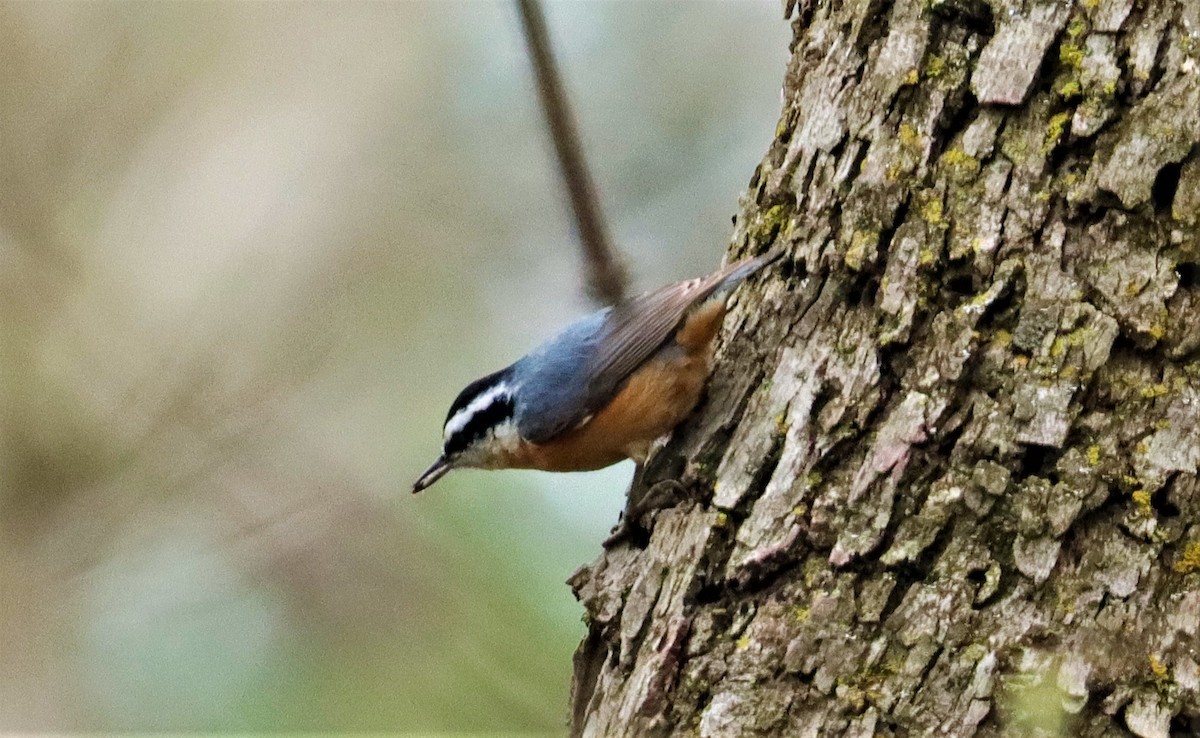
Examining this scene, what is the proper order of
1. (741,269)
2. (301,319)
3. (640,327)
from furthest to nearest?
(301,319) → (640,327) → (741,269)

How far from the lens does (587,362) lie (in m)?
2.83

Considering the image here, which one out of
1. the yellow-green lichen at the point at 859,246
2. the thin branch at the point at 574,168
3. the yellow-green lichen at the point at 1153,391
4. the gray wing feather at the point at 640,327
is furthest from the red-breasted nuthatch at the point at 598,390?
the thin branch at the point at 574,168

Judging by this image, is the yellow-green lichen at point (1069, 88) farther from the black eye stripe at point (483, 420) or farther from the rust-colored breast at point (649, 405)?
the black eye stripe at point (483, 420)

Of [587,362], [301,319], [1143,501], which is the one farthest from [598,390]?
[1143,501]

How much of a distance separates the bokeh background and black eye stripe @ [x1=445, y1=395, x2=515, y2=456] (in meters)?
0.11

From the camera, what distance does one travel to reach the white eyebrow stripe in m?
2.92

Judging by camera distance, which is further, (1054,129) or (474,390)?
(474,390)

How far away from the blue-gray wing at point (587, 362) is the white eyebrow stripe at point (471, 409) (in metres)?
0.07

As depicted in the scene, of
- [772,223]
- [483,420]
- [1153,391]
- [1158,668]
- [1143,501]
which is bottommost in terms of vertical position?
[1158,668]

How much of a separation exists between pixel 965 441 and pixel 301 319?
1850mm

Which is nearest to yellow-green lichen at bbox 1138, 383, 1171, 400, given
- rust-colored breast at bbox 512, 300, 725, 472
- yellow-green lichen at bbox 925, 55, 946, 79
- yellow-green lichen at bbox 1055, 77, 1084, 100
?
yellow-green lichen at bbox 1055, 77, 1084, 100

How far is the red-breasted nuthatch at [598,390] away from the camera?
2520mm

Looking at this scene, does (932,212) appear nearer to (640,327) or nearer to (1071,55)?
(1071,55)

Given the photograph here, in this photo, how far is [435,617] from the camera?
40.5 inches
